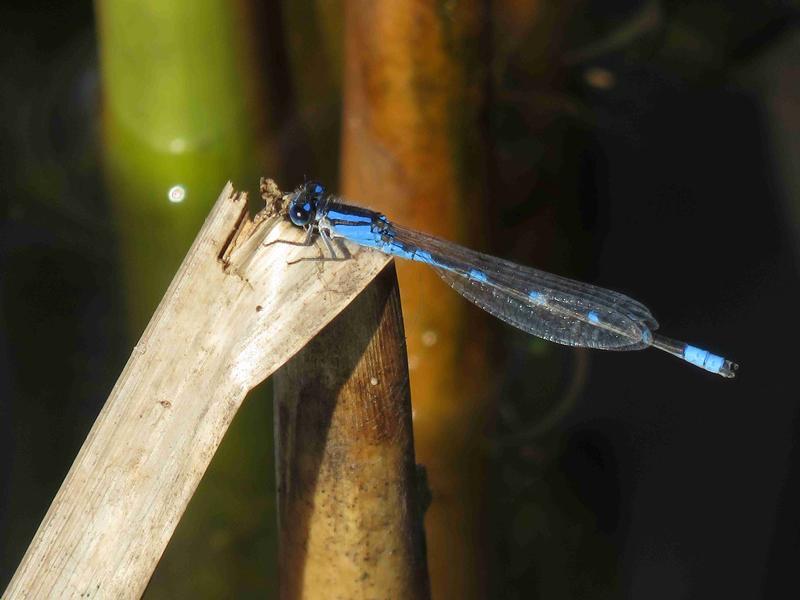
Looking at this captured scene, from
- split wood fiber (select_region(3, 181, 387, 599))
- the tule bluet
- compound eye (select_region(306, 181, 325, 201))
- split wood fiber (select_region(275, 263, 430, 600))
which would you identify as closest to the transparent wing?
the tule bluet

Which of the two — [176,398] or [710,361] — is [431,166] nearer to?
[710,361]

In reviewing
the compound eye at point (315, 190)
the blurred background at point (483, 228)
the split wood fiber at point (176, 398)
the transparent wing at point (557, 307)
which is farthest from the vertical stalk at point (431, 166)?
the split wood fiber at point (176, 398)

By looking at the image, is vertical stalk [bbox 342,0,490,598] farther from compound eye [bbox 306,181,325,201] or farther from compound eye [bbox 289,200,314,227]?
compound eye [bbox 289,200,314,227]

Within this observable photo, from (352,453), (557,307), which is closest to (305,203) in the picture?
(352,453)

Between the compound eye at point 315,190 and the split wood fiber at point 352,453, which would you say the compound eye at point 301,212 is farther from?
the split wood fiber at point 352,453

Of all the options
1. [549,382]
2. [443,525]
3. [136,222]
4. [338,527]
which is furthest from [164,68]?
[549,382]

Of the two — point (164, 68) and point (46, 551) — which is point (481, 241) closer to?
point (164, 68)
